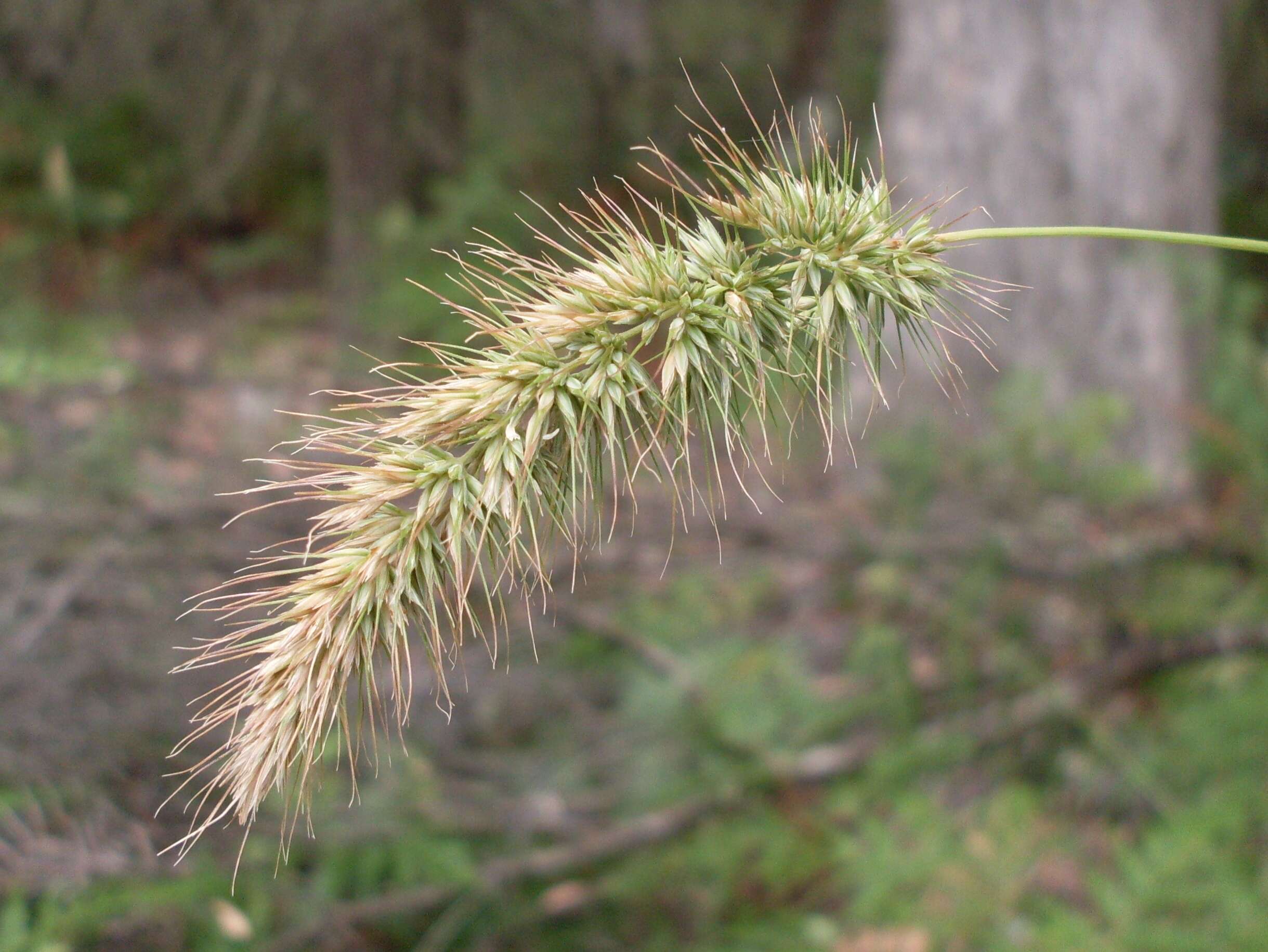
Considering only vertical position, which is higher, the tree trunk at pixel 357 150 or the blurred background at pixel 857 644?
the tree trunk at pixel 357 150

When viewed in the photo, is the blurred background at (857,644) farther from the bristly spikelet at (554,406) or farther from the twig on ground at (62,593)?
the bristly spikelet at (554,406)

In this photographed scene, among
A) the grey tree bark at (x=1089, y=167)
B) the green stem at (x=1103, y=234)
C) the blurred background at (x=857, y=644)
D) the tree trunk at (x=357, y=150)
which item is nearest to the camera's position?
the green stem at (x=1103, y=234)

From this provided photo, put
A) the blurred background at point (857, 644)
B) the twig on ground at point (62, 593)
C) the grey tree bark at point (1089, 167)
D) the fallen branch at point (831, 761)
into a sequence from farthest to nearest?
the grey tree bark at point (1089, 167) → the twig on ground at point (62, 593) → the fallen branch at point (831, 761) → the blurred background at point (857, 644)

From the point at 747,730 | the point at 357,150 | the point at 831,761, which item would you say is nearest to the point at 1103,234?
the point at 747,730

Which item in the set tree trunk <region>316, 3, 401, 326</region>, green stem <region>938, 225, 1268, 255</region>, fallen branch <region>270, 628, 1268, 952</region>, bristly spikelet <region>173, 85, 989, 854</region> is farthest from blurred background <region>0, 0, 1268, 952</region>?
green stem <region>938, 225, 1268, 255</region>

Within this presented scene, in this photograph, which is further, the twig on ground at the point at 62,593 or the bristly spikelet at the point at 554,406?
the twig on ground at the point at 62,593

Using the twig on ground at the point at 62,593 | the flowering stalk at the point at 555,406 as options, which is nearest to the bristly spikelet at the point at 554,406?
the flowering stalk at the point at 555,406
